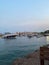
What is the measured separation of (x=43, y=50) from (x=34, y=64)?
295 inches

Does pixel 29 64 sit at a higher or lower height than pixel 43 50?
lower

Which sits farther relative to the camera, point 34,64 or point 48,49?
point 34,64

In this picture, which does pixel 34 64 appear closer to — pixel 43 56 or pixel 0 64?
pixel 0 64

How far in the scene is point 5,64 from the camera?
1631cm

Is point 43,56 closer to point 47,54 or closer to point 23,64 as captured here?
point 47,54

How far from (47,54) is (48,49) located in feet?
0.63

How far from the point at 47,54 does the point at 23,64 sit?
804cm

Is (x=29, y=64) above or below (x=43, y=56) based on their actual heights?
below

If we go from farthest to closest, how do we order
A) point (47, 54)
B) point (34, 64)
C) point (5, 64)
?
point (5, 64), point (34, 64), point (47, 54)

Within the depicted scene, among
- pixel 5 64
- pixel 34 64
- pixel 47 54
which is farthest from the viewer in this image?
pixel 5 64

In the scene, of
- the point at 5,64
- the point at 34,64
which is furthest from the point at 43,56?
the point at 5,64

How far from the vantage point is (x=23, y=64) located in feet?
44.5

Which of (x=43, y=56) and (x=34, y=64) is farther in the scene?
(x=34, y=64)

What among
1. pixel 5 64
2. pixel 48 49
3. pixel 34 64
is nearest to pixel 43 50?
pixel 48 49
